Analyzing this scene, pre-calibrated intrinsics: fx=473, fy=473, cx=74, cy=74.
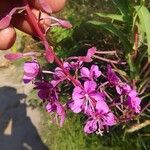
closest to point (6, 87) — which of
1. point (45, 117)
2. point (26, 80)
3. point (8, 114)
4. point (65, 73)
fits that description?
point (8, 114)

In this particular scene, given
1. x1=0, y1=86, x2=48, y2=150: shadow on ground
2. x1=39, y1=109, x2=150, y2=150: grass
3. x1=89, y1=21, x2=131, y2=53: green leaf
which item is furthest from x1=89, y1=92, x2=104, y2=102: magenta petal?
x1=0, y1=86, x2=48, y2=150: shadow on ground

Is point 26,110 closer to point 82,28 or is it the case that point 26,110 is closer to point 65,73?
point 82,28

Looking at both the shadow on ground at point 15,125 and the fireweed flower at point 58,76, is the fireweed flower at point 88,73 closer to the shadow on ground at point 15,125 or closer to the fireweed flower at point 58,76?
the fireweed flower at point 58,76

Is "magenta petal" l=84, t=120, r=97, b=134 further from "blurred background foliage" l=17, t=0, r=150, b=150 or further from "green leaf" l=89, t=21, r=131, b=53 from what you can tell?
"blurred background foliage" l=17, t=0, r=150, b=150

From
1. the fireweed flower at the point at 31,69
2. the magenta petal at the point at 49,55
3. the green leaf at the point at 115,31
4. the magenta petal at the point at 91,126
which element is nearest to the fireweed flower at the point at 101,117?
the magenta petal at the point at 91,126

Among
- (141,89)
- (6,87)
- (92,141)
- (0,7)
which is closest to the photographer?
(0,7)

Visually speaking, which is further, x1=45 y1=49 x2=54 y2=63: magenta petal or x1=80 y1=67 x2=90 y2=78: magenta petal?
x1=80 y1=67 x2=90 y2=78: magenta petal
